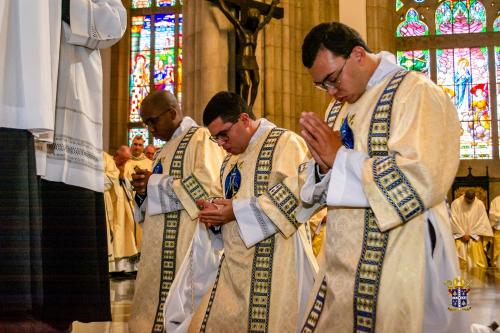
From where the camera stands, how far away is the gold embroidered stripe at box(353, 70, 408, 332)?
3.43 meters

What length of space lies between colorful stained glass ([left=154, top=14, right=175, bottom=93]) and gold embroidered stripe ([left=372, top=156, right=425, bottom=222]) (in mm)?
19272

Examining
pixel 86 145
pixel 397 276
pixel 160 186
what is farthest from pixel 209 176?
pixel 397 276

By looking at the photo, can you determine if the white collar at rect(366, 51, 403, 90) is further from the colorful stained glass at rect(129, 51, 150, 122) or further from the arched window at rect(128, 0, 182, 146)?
the colorful stained glass at rect(129, 51, 150, 122)

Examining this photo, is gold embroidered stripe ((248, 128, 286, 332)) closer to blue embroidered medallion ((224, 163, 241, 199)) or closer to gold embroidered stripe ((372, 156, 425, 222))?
blue embroidered medallion ((224, 163, 241, 199))

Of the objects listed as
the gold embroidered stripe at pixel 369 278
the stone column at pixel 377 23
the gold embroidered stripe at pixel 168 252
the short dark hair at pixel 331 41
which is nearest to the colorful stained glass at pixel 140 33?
the stone column at pixel 377 23

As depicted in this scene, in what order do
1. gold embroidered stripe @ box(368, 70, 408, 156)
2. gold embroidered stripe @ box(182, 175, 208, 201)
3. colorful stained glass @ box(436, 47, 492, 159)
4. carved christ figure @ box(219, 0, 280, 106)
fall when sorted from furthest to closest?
colorful stained glass @ box(436, 47, 492, 159), carved christ figure @ box(219, 0, 280, 106), gold embroidered stripe @ box(182, 175, 208, 201), gold embroidered stripe @ box(368, 70, 408, 156)

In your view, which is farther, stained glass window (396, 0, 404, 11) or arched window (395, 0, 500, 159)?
stained glass window (396, 0, 404, 11)

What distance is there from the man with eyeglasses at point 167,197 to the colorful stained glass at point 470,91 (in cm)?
1805

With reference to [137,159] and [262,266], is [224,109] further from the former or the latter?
[137,159]

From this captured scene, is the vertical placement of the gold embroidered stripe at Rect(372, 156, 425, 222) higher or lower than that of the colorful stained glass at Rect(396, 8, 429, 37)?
lower

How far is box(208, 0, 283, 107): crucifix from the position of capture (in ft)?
38.5

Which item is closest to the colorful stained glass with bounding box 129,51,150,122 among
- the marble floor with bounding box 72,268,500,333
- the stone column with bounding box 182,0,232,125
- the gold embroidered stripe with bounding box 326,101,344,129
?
the stone column with bounding box 182,0,232,125

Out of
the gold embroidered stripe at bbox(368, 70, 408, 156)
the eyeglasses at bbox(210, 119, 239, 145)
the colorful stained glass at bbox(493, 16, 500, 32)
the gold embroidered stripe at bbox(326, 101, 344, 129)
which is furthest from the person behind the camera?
the colorful stained glass at bbox(493, 16, 500, 32)

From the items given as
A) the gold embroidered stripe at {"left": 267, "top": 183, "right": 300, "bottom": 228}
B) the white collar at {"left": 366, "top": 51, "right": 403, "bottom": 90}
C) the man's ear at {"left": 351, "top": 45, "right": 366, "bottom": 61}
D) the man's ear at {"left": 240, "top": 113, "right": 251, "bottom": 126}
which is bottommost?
the gold embroidered stripe at {"left": 267, "top": 183, "right": 300, "bottom": 228}
